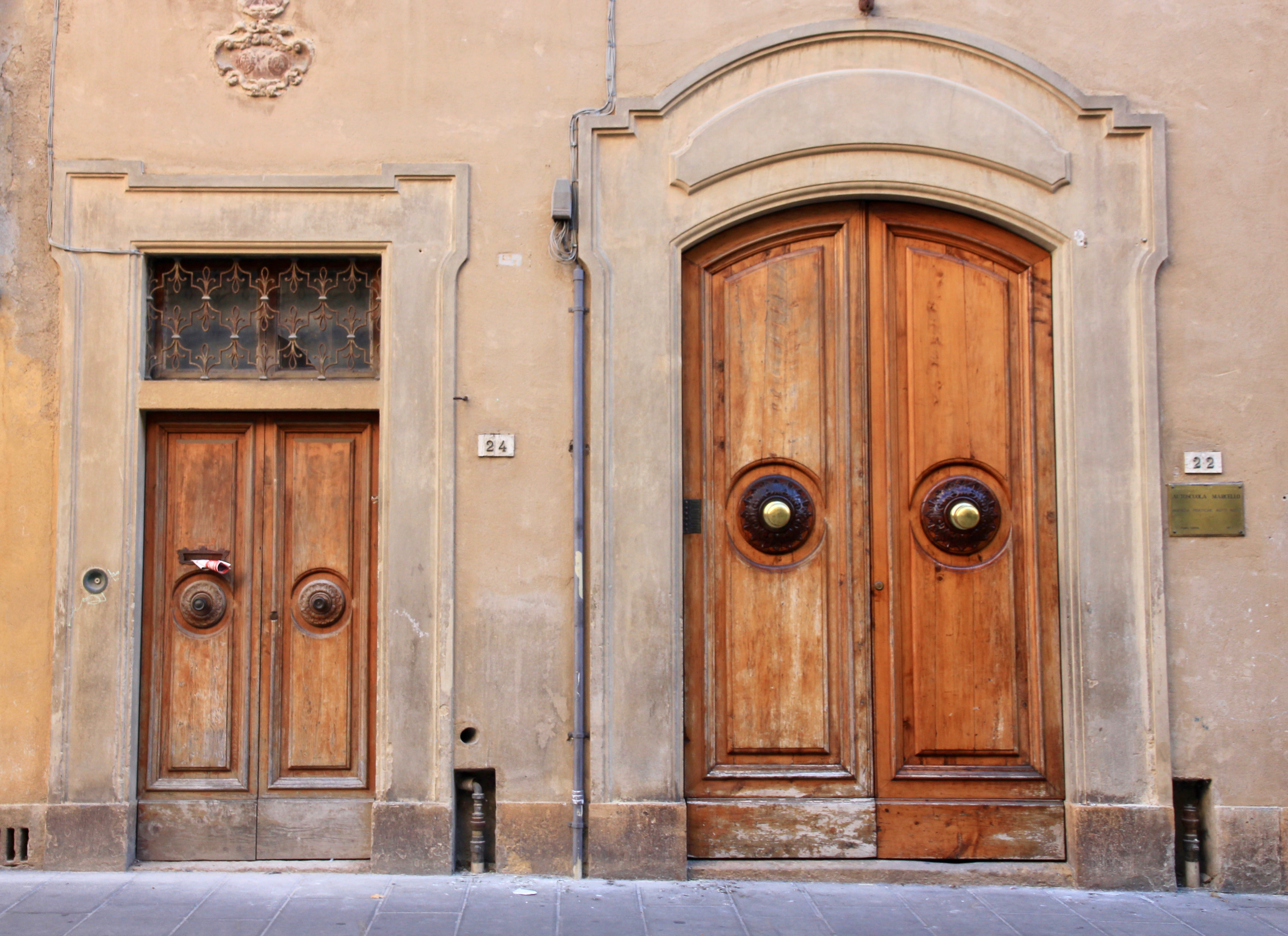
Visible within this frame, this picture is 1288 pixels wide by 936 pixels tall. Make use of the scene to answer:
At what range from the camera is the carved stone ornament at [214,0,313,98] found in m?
5.70

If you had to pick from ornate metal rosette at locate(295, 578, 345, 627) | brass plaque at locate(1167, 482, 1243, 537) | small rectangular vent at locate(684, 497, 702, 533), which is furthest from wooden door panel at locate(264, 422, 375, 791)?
brass plaque at locate(1167, 482, 1243, 537)

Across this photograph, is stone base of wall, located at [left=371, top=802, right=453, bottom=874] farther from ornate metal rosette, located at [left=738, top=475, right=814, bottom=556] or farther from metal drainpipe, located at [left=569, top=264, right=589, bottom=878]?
ornate metal rosette, located at [left=738, top=475, right=814, bottom=556]

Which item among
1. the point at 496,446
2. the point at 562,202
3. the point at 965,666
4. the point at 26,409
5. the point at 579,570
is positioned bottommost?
the point at 965,666

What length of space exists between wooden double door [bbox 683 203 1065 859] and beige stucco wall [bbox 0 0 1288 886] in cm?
56

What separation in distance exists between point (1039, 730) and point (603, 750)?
2275 millimetres

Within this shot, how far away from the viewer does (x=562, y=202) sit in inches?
217

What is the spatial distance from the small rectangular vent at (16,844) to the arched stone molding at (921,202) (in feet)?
9.53

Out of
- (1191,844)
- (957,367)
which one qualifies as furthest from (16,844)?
(1191,844)

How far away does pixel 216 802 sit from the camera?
5.65 meters

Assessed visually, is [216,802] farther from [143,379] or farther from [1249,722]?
[1249,722]

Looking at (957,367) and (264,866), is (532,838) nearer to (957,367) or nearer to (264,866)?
(264,866)

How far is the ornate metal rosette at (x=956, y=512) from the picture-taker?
5.64 m

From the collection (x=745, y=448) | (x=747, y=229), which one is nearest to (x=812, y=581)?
(x=745, y=448)

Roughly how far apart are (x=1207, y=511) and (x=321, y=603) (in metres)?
4.63
